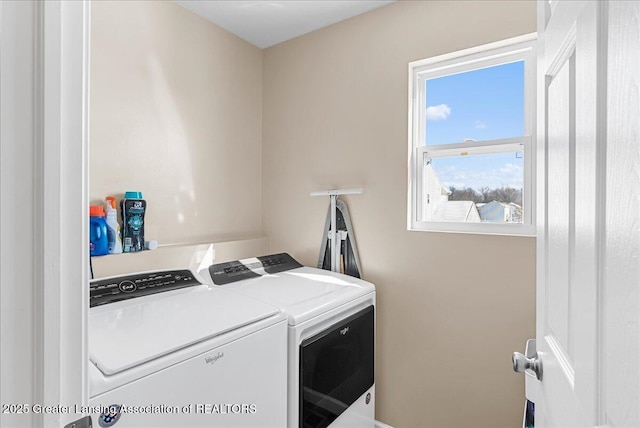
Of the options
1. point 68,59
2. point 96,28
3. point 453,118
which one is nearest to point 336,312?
point 453,118

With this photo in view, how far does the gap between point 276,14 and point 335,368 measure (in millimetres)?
2003

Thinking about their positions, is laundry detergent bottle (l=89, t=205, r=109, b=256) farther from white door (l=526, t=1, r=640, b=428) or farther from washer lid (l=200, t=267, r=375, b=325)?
white door (l=526, t=1, r=640, b=428)

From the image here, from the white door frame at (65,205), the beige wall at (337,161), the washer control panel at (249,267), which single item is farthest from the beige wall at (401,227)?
the white door frame at (65,205)

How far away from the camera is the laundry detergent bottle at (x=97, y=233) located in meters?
1.57

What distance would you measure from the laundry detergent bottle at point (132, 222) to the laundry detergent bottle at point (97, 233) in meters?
0.11

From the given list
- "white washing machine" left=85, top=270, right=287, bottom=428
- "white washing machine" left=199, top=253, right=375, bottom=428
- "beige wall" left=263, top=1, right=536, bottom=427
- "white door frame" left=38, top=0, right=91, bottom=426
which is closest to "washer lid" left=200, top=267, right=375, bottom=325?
"white washing machine" left=199, top=253, right=375, bottom=428

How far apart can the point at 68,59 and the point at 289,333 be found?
1.14 metres

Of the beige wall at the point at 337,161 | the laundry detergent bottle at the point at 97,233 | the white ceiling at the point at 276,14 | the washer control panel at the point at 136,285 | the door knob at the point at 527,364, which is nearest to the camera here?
the door knob at the point at 527,364

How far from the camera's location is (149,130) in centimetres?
188

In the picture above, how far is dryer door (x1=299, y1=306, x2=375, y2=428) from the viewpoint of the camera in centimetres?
143

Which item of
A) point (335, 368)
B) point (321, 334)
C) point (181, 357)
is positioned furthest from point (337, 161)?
point (181, 357)

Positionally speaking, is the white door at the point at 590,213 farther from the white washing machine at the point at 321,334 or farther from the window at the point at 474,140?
the window at the point at 474,140
